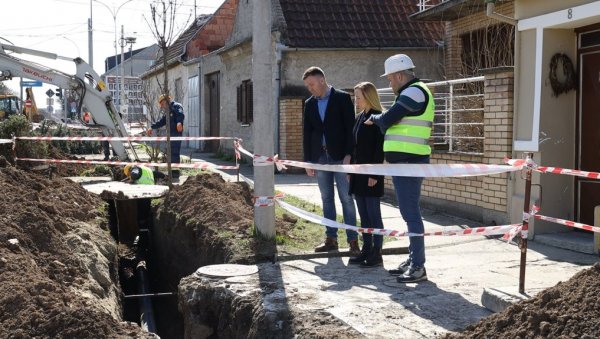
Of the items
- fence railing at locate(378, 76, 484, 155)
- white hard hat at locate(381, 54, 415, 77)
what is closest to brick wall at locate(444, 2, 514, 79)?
fence railing at locate(378, 76, 484, 155)

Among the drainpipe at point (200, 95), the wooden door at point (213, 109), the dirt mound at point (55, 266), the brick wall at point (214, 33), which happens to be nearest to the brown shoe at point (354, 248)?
the dirt mound at point (55, 266)

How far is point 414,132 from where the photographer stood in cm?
601

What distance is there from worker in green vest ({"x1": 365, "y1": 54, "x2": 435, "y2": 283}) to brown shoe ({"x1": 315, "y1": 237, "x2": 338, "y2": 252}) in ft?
4.24

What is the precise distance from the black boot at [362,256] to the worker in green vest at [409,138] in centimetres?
64

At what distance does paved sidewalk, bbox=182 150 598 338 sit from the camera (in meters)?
4.94

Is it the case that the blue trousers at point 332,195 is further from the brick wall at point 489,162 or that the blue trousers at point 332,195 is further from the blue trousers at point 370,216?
the brick wall at point 489,162

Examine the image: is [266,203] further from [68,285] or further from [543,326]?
[543,326]

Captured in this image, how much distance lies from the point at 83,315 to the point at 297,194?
7.95m

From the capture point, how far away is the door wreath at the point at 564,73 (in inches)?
311

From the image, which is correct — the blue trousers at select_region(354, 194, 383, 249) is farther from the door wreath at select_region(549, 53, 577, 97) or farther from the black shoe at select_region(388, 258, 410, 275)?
the door wreath at select_region(549, 53, 577, 97)

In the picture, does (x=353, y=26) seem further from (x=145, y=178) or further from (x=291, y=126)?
(x=145, y=178)

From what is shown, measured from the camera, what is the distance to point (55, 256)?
6531mm

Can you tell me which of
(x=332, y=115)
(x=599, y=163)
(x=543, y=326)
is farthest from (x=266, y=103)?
(x=543, y=326)

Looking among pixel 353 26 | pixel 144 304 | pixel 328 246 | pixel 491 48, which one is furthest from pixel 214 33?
pixel 328 246
